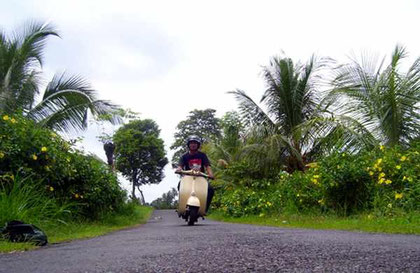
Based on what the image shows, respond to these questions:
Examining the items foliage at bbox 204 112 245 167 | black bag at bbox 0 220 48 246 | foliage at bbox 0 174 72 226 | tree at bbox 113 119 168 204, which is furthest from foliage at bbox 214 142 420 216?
tree at bbox 113 119 168 204

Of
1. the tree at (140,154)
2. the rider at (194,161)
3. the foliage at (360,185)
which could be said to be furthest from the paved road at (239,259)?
the tree at (140,154)

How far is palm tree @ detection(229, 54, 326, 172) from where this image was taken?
16.1 metres

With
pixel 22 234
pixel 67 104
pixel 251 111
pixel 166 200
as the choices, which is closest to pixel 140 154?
pixel 166 200

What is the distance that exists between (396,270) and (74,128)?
10.2 m

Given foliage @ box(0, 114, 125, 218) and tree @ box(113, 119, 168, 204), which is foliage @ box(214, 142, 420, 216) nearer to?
foliage @ box(0, 114, 125, 218)

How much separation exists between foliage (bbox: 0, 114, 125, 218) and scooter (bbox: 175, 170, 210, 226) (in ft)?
6.80

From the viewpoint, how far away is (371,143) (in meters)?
11.7

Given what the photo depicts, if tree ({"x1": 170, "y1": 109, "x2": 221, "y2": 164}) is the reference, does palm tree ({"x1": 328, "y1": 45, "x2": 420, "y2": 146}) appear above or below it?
below

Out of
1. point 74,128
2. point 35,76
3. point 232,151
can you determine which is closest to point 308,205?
point 74,128

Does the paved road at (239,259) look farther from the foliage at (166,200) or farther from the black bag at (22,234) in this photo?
the foliage at (166,200)

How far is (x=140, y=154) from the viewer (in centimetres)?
4847

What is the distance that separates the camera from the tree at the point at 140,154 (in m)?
45.2

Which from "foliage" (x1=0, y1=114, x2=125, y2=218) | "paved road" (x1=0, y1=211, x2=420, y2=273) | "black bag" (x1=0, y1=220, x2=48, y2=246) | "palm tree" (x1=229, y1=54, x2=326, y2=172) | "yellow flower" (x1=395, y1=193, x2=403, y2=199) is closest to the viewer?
"paved road" (x1=0, y1=211, x2=420, y2=273)

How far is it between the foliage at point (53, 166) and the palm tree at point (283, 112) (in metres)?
6.33
